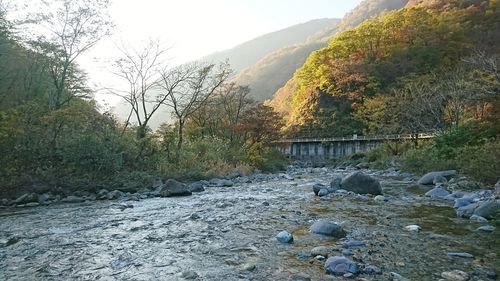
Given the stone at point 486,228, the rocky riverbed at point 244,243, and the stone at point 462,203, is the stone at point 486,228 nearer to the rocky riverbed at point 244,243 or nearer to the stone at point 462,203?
the rocky riverbed at point 244,243

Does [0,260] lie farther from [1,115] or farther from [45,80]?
[45,80]

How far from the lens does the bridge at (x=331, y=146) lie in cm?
3288

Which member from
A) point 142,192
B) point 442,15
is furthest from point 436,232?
point 442,15

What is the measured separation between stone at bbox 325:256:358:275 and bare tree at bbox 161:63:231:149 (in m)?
18.6

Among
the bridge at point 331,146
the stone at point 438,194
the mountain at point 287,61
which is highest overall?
the mountain at point 287,61

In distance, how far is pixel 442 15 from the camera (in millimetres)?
48469

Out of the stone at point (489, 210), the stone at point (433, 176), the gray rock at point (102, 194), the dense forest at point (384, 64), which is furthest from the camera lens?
the dense forest at point (384, 64)

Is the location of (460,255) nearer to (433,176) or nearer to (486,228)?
(486,228)

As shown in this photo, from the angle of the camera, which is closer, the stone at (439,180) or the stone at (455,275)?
the stone at (455,275)

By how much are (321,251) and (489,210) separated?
4167 millimetres

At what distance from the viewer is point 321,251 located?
4.89 metres

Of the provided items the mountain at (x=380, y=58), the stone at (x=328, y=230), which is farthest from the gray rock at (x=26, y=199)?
the mountain at (x=380, y=58)

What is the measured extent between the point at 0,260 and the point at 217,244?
3.07m

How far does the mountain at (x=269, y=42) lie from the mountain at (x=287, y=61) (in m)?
49.6
